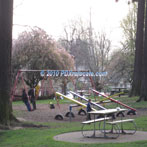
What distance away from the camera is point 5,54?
43.0 ft

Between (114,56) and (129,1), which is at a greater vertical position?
(129,1)

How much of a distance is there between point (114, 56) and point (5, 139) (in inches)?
1491

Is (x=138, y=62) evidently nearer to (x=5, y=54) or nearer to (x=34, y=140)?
(x=5, y=54)

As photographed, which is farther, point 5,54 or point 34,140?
point 5,54

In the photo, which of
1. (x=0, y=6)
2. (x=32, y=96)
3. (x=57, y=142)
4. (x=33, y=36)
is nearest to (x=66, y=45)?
(x=33, y=36)

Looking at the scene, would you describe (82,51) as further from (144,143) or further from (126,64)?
(144,143)

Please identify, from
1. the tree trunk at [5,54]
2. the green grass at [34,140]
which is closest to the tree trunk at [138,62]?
the green grass at [34,140]

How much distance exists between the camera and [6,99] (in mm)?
13242

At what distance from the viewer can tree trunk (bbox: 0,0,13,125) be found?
514 inches

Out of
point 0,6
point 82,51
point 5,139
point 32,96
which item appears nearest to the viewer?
point 5,139

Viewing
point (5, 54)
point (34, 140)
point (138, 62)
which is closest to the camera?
point (34, 140)

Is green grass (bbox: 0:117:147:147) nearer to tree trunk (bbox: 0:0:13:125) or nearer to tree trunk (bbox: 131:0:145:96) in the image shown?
tree trunk (bbox: 0:0:13:125)

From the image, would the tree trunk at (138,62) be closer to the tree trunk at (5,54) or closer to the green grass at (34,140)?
the green grass at (34,140)

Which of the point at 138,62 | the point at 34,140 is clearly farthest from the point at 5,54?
the point at 138,62
